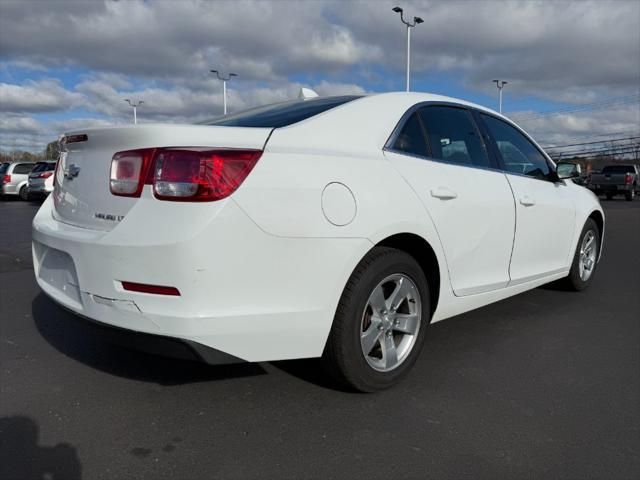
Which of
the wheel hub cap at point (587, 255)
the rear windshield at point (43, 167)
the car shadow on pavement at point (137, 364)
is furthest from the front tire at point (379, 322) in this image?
the rear windshield at point (43, 167)

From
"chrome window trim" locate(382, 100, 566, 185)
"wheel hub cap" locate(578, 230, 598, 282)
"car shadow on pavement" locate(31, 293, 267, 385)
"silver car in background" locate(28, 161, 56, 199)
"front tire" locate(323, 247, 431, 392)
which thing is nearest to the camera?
"front tire" locate(323, 247, 431, 392)

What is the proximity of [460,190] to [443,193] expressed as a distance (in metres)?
0.20

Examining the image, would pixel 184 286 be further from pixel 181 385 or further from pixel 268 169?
pixel 181 385

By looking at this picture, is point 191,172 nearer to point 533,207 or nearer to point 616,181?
point 533,207

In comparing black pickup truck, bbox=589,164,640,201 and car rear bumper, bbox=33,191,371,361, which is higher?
black pickup truck, bbox=589,164,640,201

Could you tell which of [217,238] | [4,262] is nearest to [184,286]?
[217,238]

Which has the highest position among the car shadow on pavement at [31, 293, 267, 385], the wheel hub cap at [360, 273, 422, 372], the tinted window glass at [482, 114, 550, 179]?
the tinted window glass at [482, 114, 550, 179]

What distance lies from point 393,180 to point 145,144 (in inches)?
47.7

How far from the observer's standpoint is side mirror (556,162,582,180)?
4.50 m

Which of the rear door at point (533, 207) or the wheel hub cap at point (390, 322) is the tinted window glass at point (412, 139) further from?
the rear door at point (533, 207)

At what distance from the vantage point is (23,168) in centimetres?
2353

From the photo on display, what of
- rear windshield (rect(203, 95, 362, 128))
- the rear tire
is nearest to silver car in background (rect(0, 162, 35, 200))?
rear windshield (rect(203, 95, 362, 128))

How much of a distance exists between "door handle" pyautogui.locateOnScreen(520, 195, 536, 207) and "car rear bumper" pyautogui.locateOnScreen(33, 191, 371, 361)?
5.71 feet

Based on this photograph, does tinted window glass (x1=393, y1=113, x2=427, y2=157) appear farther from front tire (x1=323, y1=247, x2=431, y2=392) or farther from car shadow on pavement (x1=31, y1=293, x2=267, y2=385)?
car shadow on pavement (x1=31, y1=293, x2=267, y2=385)
